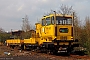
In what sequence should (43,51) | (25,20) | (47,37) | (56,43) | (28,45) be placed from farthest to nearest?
(25,20) → (28,45) → (43,51) → (47,37) → (56,43)

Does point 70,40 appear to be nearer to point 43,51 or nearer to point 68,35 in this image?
point 68,35

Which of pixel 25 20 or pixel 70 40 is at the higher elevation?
pixel 25 20

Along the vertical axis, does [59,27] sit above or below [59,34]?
above

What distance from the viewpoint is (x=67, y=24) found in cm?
2214

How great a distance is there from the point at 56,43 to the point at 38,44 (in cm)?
449

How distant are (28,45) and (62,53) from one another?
24.8ft

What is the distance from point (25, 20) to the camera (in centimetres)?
5516

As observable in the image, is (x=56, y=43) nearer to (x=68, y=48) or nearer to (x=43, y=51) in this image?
(x=68, y=48)

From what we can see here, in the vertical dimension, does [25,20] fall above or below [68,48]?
above

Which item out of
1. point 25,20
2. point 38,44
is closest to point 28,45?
point 38,44

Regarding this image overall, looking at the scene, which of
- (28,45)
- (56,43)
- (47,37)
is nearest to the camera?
(56,43)

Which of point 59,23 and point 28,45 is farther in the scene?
point 28,45

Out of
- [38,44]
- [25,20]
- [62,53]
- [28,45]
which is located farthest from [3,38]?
[62,53]

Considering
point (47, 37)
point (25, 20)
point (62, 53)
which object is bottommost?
point (62, 53)
